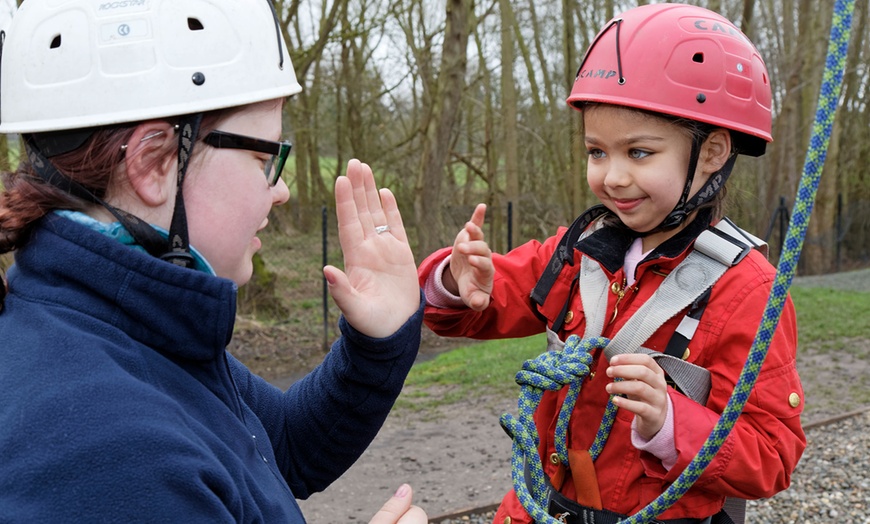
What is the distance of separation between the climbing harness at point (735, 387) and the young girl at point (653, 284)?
0.21ft

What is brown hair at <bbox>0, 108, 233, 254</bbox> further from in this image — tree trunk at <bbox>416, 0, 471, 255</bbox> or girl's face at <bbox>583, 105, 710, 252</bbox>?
tree trunk at <bbox>416, 0, 471, 255</bbox>

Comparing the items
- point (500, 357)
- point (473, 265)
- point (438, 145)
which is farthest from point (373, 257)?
point (438, 145)

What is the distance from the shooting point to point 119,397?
1.23 m

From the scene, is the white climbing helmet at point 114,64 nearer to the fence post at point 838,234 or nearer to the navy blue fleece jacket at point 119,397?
the navy blue fleece jacket at point 119,397

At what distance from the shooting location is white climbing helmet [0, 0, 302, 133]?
57.7 inches

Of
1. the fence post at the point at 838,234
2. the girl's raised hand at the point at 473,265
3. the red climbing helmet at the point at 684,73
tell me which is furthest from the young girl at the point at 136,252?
the fence post at the point at 838,234

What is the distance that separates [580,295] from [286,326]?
904 cm

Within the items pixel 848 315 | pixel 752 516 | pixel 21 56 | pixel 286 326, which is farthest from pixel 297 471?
pixel 848 315

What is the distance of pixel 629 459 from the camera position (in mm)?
2199

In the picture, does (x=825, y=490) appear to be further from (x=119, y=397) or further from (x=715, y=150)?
(x=119, y=397)

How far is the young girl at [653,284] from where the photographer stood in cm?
206

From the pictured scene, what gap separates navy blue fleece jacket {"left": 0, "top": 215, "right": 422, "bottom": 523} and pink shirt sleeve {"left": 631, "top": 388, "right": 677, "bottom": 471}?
0.94 meters

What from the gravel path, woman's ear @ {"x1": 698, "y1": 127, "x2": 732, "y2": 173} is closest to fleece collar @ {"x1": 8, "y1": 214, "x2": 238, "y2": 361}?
woman's ear @ {"x1": 698, "y1": 127, "x2": 732, "y2": 173}

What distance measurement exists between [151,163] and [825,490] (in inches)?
186
